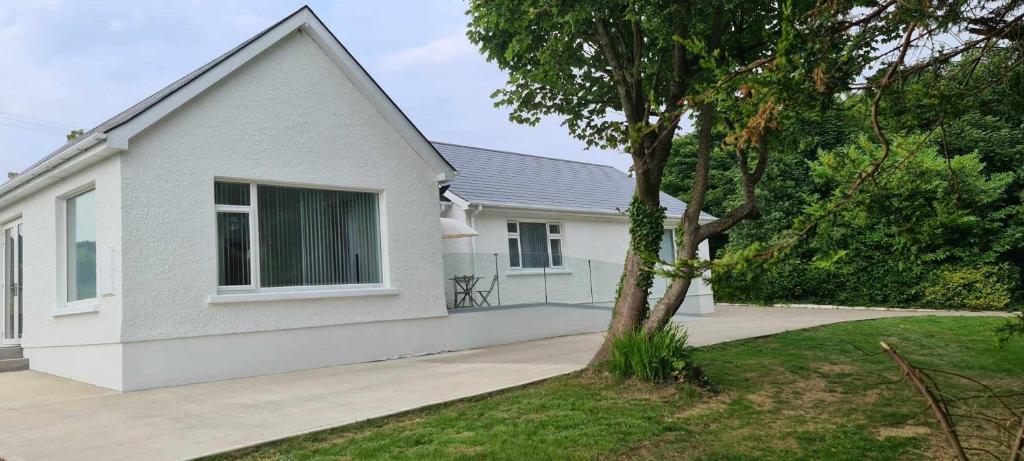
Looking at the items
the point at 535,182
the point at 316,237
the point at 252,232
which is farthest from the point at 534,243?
the point at 252,232

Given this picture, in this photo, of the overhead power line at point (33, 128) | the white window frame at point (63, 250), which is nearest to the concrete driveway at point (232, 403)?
the white window frame at point (63, 250)

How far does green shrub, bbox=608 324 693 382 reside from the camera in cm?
815

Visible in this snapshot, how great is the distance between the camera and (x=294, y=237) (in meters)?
11.8

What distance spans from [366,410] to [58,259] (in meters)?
7.62

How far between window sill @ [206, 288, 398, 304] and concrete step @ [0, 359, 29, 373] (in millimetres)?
5402

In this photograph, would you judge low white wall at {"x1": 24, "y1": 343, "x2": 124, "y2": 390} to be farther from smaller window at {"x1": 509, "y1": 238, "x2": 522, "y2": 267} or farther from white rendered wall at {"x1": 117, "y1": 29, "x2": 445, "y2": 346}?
smaller window at {"x1": 509, "y1": 238, "x2": 522, "y2": 267}

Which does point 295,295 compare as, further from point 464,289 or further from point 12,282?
point 12,282

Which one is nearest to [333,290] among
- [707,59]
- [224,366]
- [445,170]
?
[224,366]

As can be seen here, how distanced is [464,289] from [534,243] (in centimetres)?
343

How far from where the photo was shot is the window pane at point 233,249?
36.0 ft

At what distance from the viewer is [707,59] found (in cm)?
476

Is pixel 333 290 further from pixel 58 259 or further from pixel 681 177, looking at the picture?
pixel 681 177

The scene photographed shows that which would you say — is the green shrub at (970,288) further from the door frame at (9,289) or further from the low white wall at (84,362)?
the door frame at (9,289)

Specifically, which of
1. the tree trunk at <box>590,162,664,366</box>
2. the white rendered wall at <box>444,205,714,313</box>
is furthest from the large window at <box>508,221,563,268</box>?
the tree trunk at <box>590,162,664,366</box>
